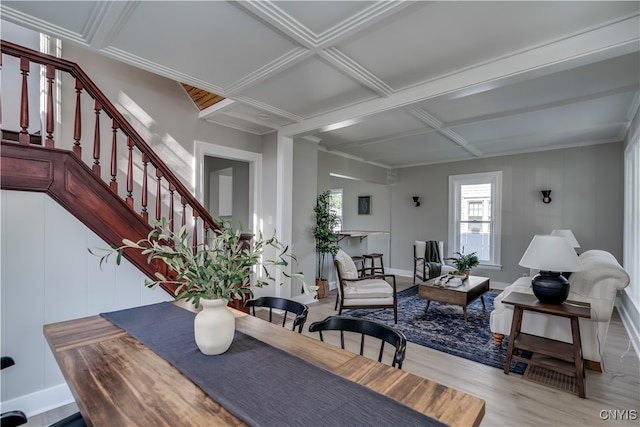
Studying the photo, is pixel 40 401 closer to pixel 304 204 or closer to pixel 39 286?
pixel 39 286

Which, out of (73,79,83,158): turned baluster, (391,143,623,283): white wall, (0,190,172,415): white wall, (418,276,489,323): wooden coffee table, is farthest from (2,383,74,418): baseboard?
(391,143,623,283): white wall

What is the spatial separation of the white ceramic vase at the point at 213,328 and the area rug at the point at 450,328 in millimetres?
2625

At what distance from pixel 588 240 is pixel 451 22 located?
16.8 ft

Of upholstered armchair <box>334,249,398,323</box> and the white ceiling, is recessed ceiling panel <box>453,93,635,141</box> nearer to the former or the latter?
the white ceiling

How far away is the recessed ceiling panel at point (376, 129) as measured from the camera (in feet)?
13.4

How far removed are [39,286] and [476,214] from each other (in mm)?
6789

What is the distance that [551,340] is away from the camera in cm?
275

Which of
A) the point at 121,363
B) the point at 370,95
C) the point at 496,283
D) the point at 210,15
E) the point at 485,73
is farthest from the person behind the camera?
the point at 496,283

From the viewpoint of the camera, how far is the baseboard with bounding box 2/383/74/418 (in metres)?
2.00

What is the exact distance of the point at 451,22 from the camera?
82.0 inches

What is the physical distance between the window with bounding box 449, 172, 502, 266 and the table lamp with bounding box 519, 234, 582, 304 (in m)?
3.76

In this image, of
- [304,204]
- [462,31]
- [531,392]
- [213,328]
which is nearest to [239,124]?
[304,204]

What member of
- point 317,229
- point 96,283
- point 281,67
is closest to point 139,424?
point 96,283

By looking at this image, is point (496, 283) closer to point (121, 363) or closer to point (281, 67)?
point (281, 67)
